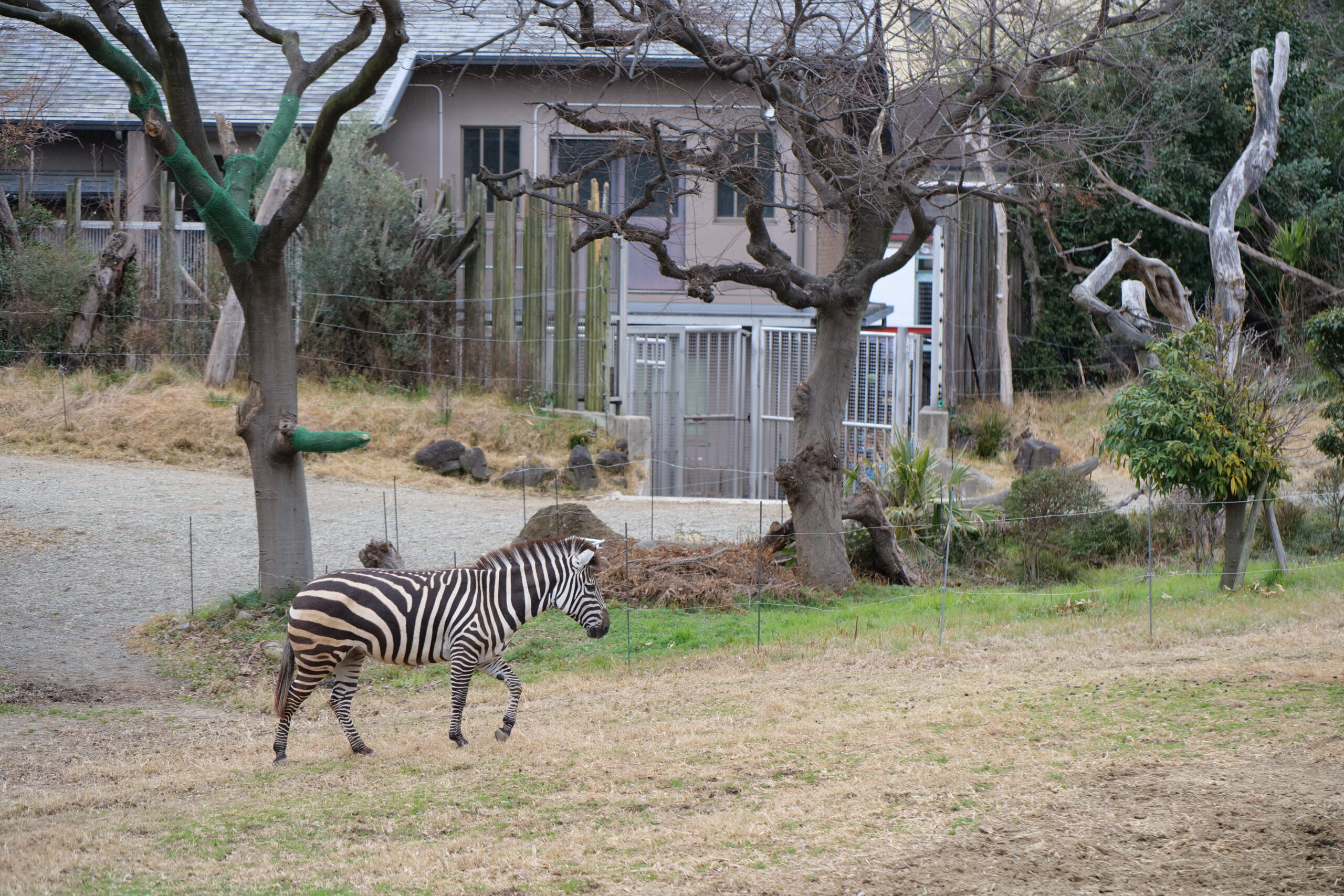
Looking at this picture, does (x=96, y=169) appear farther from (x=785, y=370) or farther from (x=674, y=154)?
(x=674, y=154)

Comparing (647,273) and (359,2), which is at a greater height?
(359,2)

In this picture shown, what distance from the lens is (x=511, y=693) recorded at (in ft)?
27.8

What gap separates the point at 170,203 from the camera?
70.5 feet

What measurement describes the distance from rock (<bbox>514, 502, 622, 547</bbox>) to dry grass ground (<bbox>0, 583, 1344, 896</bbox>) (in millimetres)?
2806

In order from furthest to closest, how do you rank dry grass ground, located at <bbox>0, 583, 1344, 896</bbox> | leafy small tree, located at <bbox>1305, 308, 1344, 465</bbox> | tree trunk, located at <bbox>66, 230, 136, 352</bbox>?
1. tree trunk, located at <bbox>66, 230, 136, 352</bbox>
2. leafy small tree, located at <bbox>1305, 308, 1344, 465</bbox>
3. dry grass ground, located at <bbox>0, 583, 1344, 896</bbox>

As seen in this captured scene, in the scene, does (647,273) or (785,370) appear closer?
(785,370)

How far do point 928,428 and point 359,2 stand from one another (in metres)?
10.9

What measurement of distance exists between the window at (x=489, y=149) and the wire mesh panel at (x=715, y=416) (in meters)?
7.80

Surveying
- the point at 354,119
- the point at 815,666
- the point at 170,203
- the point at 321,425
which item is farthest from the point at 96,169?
the point at 815,666

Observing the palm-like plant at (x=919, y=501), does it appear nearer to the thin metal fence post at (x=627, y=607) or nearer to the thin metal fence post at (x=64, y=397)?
the thin metal fence post at (x=627, y=607)

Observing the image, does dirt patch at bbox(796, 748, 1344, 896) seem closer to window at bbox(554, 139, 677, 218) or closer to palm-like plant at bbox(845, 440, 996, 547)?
palm-like plant at bbox(845, 440, 996, 547)

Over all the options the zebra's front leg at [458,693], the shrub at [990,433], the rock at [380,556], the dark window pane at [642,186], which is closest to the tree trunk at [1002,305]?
the shrub at [990,433]

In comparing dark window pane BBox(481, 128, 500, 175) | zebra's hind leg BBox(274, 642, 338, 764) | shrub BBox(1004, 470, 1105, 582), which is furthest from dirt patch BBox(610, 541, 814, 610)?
dark window pane BBox(481, 128, 500, 175)

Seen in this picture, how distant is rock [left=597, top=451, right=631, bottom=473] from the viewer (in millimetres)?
18875
